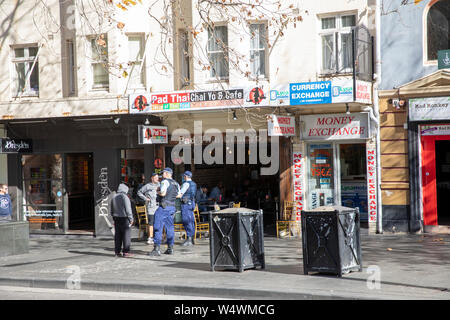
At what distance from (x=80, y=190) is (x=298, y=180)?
772cm

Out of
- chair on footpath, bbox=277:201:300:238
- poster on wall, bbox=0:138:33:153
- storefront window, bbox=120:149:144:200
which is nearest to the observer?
chair on footpath, bbox=277:201:300:238

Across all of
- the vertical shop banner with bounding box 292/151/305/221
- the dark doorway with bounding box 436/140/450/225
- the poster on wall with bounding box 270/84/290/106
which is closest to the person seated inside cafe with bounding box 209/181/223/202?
the vertical shop banner with bounding box 292/151/305/221

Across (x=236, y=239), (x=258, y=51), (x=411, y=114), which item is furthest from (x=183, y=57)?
(x=236, y=239)

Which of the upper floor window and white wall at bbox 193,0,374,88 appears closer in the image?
the upper floor window

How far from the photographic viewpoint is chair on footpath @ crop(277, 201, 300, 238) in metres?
17.8

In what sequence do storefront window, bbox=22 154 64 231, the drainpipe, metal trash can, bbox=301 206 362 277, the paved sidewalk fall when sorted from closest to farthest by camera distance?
the paved sidewalk → metal trash can, bbox=301 206 362 277 → the drainpipe → storefront window, bbox=22 154 64 231

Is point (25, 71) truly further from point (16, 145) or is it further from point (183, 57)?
point (183, 57)

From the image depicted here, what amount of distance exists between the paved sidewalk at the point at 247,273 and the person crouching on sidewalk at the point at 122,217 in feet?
1.17

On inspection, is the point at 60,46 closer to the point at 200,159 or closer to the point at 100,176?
the point at 100,176

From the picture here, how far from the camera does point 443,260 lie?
1208 cm

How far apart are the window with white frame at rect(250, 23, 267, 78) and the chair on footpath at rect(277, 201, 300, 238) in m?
3.66

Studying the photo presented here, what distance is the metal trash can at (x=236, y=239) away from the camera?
10992 mm

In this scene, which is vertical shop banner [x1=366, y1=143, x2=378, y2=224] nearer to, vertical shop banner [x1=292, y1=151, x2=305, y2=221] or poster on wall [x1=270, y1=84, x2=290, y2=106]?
vertical shop banner [x1=292, y1=151, x2=305, y2=221]

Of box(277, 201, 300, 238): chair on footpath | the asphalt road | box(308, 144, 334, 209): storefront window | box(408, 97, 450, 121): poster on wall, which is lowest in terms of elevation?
the asphalt road
